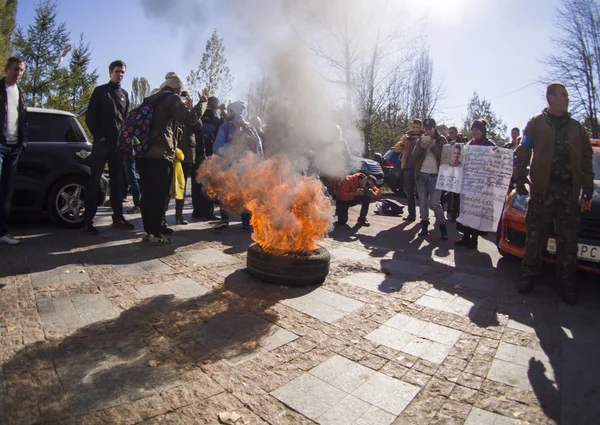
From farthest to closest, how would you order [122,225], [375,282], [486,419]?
[122,225], [375,282], [486,419]

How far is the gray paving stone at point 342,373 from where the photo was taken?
7.93 ft

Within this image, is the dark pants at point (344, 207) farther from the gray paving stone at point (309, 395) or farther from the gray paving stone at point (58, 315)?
the gray paving stone at point (309, 395)

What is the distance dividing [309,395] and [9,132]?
16.5 ft

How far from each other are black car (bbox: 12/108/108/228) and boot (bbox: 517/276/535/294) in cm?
627

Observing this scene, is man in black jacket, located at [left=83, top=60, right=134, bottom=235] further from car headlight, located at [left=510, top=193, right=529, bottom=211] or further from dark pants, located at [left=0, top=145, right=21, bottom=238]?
car headlight, located at [left=510, top=193, right=529, bottom=211]

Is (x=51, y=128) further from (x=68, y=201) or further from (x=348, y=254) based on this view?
(x=348, y=254)

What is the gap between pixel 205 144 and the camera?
25.1 ft

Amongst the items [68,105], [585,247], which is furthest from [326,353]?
[68,105]

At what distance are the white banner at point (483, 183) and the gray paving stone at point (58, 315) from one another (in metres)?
5.84

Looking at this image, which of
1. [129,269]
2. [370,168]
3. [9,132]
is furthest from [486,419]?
[370,168]

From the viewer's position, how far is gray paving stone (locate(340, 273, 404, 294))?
13.9ft

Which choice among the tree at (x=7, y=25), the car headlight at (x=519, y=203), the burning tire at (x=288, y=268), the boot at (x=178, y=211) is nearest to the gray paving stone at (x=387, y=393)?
the burning tire at (x=288, y=268)

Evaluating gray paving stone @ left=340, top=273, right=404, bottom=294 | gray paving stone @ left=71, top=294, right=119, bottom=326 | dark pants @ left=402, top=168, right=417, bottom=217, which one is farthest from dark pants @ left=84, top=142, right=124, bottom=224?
dark pants @ left=402, top=168, right=417, bottom=217

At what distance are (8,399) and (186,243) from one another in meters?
3.67
